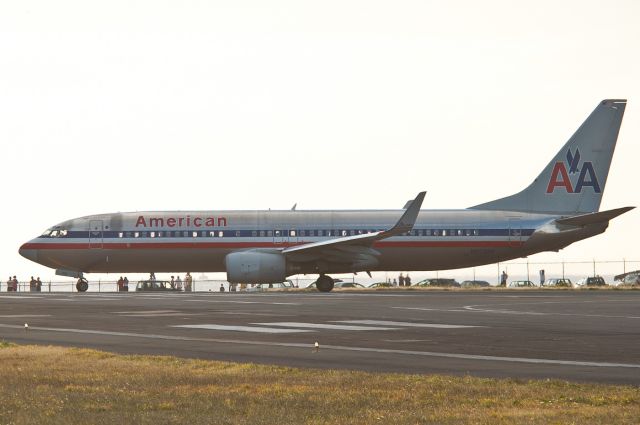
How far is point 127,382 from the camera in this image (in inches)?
603

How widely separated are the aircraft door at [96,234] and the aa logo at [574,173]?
25.3 m

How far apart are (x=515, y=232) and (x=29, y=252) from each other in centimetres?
2727

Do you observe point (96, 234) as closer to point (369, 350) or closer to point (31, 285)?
point (31, 285)

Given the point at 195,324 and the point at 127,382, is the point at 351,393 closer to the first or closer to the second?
the point at 127,382

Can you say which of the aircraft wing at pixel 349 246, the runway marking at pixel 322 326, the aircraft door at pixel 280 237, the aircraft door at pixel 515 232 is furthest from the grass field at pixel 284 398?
the aircraft door at pixel 515 232

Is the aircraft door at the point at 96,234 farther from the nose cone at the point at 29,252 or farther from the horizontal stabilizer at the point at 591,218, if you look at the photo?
the horizontal stabilizer at the point at 591,218

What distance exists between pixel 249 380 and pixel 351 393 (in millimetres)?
2307

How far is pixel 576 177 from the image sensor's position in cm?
6175

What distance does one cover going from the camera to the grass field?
11.8 metres

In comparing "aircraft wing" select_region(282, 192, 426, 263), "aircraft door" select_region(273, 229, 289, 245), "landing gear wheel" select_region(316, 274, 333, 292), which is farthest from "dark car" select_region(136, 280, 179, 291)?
"aircraft wing" select_region(282, 192, 426, 263)

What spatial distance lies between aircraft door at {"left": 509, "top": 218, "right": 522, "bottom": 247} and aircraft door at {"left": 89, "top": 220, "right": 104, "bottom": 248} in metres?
22.6

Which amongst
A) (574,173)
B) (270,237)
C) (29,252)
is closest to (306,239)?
(270,237)

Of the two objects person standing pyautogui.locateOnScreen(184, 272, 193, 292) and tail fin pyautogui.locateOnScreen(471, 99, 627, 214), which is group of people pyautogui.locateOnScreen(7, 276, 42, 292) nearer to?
person standing pyautogui.locateOnScreen(184, 272, 193, 292)

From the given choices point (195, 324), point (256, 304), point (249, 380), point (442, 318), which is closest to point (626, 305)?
point (442, 318)
